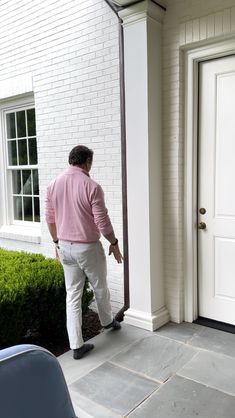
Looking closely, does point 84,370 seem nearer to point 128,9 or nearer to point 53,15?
point 128,9

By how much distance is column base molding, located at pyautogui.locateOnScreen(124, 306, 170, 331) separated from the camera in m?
3.25

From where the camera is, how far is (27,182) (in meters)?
5.05

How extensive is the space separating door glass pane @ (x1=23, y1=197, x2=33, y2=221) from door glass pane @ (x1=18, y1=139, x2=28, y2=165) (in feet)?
1.67

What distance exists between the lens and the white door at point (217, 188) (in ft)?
10.0

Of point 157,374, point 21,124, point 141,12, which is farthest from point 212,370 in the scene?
point 21,124

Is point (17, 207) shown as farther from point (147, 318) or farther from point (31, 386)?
point (31, 386)

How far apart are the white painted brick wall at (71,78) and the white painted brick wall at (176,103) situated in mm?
595

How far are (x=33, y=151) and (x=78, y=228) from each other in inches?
96.7

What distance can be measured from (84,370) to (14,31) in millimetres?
4087

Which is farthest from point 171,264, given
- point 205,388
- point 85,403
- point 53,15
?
point 53,15

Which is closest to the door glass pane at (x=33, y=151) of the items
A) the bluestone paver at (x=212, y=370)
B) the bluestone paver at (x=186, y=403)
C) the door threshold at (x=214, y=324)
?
the door threshold at (x=214, y=324)

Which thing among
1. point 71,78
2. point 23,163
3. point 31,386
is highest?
point 71,78

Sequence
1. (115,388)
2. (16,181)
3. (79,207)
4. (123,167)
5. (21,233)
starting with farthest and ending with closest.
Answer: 1. (16,181)
2. (21,233)
3. (123,167)
4. (79,207)
5. (115,388)

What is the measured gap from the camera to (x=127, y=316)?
11.2 ft
